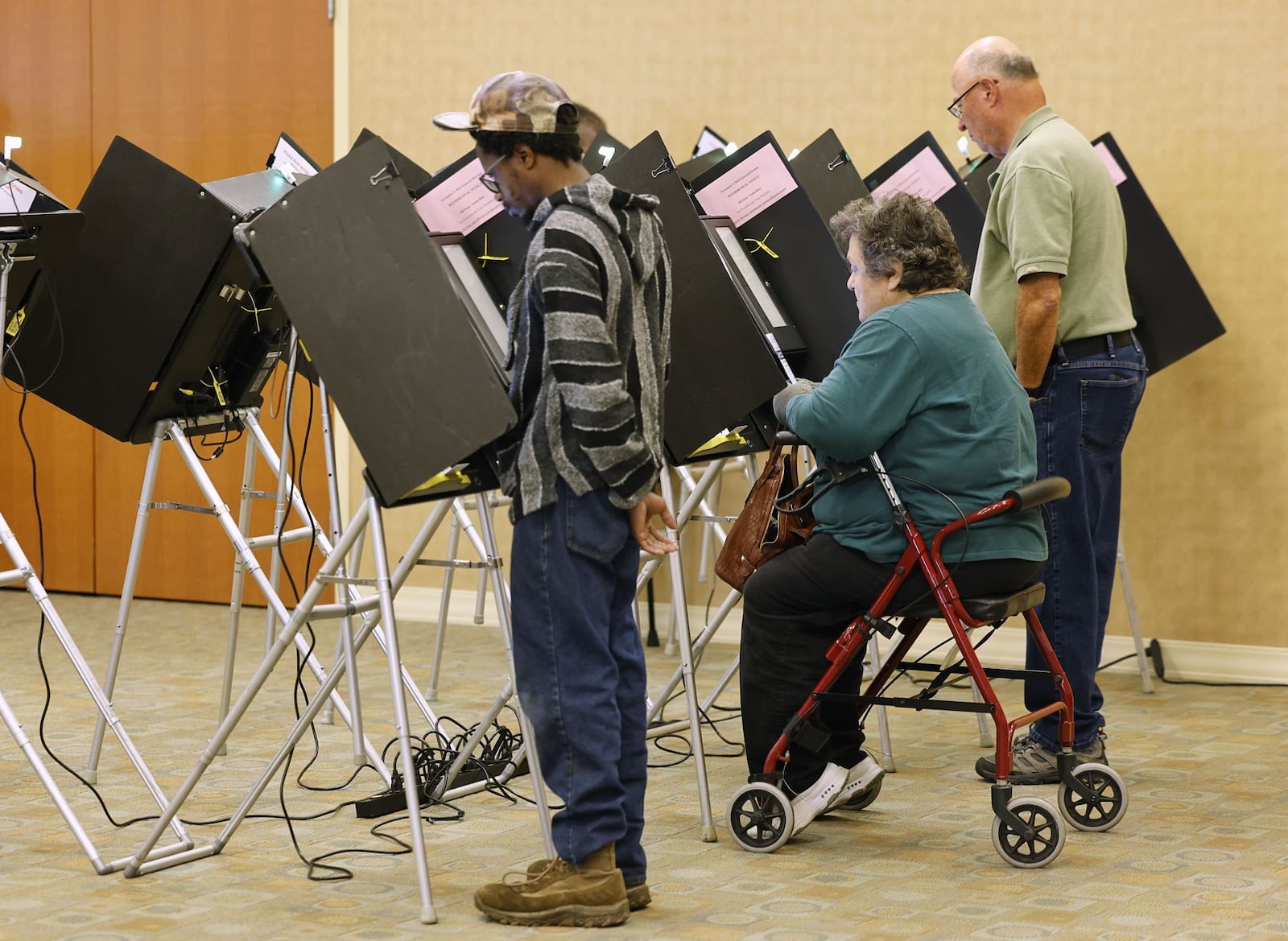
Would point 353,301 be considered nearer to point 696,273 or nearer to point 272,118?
point 696,273

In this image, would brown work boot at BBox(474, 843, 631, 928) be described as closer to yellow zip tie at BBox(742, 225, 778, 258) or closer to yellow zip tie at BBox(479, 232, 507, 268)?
yellow zip tie at BBox(479, 232, 507, 268)

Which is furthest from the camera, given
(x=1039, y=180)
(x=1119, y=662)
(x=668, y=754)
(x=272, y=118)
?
(x=272, y=118)

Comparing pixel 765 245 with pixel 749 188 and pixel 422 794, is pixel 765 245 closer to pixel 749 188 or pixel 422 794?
pixel 749 188

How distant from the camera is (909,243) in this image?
305 centimetres

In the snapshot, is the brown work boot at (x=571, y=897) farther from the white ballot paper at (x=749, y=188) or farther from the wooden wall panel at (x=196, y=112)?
the wooden wall panel at (x=196, y=112)

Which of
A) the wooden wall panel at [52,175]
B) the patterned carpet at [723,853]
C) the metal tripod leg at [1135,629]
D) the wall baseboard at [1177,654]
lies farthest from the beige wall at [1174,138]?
the wooden wall panel at [52,175]

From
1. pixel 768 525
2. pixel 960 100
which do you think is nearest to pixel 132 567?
pixel 768 525

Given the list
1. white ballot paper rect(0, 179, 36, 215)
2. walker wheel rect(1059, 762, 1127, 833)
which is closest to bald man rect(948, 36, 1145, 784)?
walker wheel rect(1059, 762, 1127, 833)

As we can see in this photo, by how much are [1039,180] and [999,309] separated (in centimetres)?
30

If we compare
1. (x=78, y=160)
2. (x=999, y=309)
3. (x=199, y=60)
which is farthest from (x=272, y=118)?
(x=999, y=309)

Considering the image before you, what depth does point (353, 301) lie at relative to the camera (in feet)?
8.57

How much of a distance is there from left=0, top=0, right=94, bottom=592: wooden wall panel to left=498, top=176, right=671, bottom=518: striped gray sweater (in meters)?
4.45

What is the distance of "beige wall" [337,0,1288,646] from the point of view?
4777mm

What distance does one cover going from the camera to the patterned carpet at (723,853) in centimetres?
264
